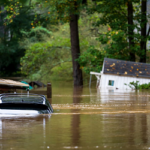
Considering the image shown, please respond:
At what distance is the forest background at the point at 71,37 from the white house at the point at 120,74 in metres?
1.46

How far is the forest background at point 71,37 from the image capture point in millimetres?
33406

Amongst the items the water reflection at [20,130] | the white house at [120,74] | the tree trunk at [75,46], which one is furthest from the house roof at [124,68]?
the water reflection at [20,130]

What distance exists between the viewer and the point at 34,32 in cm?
5809

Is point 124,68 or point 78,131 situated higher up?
point 124,68

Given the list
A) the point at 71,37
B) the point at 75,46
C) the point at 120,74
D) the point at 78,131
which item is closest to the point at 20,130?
the point at 78,131

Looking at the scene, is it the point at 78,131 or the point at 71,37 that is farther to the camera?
the point at 71,37

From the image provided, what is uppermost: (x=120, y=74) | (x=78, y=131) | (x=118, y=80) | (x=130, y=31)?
(x=130, y=31)

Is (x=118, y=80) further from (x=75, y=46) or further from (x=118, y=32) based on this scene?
(x=75, y=46)

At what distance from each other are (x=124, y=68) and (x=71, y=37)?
21.7 ft

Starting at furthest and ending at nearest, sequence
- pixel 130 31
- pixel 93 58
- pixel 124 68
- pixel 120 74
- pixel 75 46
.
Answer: pixel 75 46
pixel 93 58
pixel 130 31
pixel 124 68
pixel 120 74

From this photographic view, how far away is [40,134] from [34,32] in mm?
50068

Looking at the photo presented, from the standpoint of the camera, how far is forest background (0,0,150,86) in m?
33.4

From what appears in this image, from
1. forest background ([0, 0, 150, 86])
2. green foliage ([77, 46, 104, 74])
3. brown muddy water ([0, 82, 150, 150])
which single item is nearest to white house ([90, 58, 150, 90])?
forest background ([0, 0, 150, 86])

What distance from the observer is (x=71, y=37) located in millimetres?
36375
